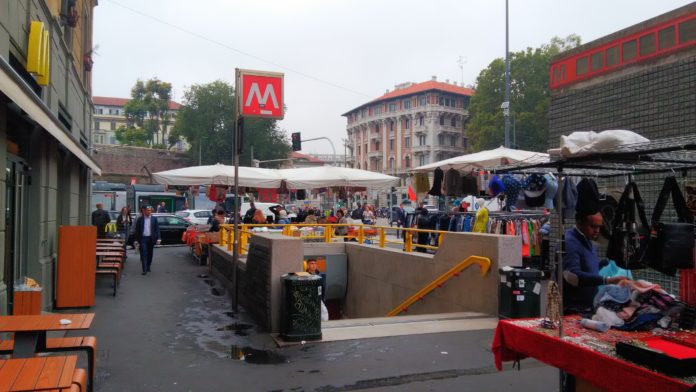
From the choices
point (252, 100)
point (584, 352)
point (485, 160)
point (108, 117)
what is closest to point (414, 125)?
point (108, 117)

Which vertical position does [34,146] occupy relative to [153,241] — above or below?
above

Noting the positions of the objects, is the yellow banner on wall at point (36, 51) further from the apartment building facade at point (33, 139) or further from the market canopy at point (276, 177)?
the market canopy at point (276, 177)

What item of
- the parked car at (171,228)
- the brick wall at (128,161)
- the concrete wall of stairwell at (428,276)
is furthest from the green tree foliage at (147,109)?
the concrete wall of stairwell at (428,276)

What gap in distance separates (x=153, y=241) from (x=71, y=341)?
9.98 meters

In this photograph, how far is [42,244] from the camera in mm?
8750

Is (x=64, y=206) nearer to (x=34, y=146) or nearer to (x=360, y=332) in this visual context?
(x=34, y=146)

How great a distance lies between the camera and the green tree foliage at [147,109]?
3039 inches

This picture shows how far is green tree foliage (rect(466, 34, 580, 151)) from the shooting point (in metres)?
50.8

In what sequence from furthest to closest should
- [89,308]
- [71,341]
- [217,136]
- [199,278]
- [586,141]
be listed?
[217,136] → [199,278] → [89,308] → [71,341] → [586,141]

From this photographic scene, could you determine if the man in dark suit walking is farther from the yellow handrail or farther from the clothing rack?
the clothing rack

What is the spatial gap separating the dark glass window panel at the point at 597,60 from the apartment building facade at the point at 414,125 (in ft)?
225

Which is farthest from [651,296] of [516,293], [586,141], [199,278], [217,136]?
[217,136]

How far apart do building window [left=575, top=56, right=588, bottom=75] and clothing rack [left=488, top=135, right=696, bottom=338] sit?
24.0 feet

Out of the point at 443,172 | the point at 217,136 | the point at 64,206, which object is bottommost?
the point at 64,206
